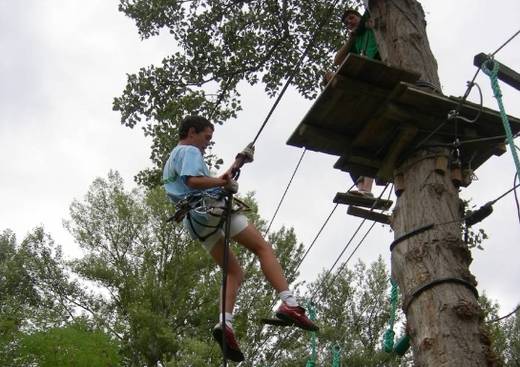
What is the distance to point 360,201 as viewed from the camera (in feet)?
15.7

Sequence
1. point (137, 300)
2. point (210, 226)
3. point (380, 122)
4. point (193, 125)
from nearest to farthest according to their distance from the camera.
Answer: point (210, 226)
point (380, 122)
point (193, 125)
point (137, 300)

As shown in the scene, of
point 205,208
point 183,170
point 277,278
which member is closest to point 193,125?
point 183,170

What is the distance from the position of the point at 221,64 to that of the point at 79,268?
25.9 ft

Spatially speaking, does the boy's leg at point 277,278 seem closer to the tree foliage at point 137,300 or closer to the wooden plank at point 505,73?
the wooden plank at point 505,73

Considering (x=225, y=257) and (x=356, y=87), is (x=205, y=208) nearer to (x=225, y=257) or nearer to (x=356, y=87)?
(x=225, y=257)

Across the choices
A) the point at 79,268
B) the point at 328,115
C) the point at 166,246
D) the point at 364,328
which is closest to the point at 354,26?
the point at 328,115

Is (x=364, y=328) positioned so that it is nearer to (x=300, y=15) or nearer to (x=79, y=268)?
(x=79, y=268)

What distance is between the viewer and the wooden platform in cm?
373

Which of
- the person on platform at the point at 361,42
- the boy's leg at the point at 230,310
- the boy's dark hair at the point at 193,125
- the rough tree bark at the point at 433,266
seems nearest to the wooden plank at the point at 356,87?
the rough tree bark at the point at 433,266

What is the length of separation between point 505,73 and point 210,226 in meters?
2.06

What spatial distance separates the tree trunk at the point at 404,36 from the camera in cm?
426

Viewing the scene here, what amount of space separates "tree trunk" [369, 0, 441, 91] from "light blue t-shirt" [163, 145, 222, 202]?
5.24 ft

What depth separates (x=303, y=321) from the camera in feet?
11.4

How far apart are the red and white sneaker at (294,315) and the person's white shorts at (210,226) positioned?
598 millimetres
